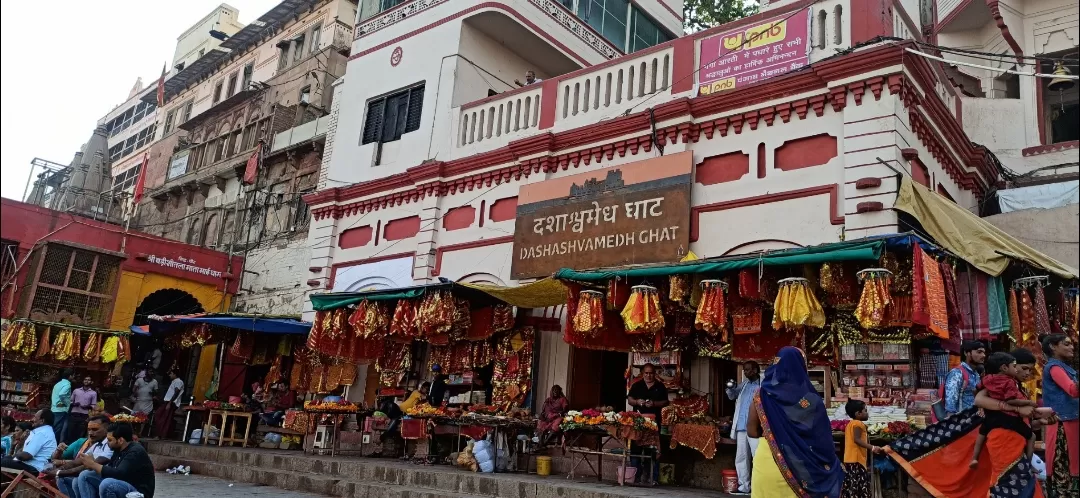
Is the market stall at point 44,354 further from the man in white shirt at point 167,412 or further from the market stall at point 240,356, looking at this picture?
the man in white shirt at point 167,412

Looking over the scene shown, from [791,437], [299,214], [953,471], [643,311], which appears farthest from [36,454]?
[299,214]

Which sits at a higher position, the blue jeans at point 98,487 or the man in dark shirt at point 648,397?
the man in dark shirt at point 648,397

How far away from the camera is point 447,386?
1291 centimetres

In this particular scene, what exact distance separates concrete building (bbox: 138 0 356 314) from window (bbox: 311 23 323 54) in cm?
4

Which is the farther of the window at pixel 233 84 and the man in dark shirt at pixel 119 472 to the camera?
the window at pixel 233 84

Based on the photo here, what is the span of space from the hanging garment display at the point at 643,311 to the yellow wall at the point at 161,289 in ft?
44.5

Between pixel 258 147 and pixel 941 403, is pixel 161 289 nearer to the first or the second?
pixel 258 147

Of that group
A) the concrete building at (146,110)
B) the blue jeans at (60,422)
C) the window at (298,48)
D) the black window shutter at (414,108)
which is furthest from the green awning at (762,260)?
the concrete building at (146,110)

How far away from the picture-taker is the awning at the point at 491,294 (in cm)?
1054

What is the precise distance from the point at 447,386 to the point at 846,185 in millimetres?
7115

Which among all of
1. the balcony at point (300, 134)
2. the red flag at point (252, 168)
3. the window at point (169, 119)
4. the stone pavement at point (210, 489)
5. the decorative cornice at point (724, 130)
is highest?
the window at point (169, 119)

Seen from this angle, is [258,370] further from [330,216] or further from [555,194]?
[555,194]

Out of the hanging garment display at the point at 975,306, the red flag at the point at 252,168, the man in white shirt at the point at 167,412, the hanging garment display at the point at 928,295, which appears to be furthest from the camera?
the red flag at the point at 252,168

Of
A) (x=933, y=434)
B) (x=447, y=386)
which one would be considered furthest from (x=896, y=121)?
(x=447, y=386)
